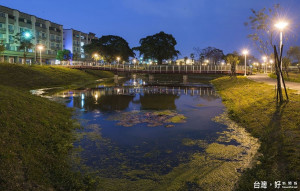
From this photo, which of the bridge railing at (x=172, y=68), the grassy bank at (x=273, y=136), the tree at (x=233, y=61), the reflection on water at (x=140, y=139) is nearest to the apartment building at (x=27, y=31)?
the bridge railing at (x=172, y=68)

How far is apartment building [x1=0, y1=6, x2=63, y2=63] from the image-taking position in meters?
88.2

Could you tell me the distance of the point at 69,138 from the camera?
14.3m

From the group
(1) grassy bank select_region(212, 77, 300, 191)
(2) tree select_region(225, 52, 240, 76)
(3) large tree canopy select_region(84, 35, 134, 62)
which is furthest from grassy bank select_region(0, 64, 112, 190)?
(3) large tree canopy select_region(84, 35, 134, 62)

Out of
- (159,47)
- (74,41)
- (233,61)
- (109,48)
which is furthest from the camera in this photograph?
(74,41)

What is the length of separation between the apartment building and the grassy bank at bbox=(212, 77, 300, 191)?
229ft

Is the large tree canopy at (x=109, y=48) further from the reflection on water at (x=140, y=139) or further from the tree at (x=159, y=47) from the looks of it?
the reflection on water at (x=140, y=139)

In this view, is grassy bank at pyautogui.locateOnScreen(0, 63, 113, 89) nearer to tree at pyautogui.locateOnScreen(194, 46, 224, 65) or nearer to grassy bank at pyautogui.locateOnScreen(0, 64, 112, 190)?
grassy bank at pyautogui.locateOnScreen(0, 64, 112, 190)

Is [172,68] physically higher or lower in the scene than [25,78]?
higher

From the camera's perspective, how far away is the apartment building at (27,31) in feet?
290

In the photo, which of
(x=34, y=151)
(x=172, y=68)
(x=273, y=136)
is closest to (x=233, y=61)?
(x=172, y=68)

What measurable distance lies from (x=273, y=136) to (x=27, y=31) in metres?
87.9

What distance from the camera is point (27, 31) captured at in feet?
272

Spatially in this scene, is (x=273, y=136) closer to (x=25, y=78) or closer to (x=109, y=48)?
(x=25, y=78)

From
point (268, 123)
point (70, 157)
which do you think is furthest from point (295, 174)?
point (70, 157)
